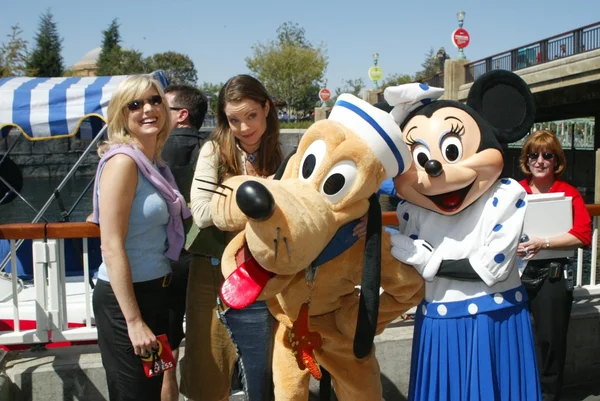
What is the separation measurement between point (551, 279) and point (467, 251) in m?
1.12

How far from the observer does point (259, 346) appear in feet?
7.83

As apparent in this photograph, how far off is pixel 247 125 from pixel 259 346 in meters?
0.96

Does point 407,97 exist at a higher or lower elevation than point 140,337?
higher

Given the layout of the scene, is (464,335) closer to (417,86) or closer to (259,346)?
(259,346)

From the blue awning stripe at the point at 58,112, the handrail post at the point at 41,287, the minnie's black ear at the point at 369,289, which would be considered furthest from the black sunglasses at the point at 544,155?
the blue awning stripe at the point at 58,112


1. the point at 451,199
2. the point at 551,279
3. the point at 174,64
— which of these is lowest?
the point at 551,279

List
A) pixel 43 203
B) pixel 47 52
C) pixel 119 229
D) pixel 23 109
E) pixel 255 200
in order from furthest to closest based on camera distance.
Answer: pixel 47 52 → pixel 43 203 → pixel 23 109 → pixel 119 229 → pixel 255 200

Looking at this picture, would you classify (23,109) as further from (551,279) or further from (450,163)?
(551,279)

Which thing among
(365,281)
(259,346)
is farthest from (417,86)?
(259,346)

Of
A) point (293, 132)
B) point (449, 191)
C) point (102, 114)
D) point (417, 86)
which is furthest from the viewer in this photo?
point (293, 132)

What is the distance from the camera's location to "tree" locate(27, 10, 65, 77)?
46.0 m

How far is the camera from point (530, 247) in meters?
2.87

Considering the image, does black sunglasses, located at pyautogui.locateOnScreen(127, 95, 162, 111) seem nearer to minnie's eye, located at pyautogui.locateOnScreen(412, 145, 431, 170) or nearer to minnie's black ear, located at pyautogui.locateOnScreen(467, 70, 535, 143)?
minnie's eye, located at pyautogui.locateOnScreen(412, 145, 431, 170)

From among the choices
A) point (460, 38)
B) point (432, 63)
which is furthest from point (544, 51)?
point (432, 63)
